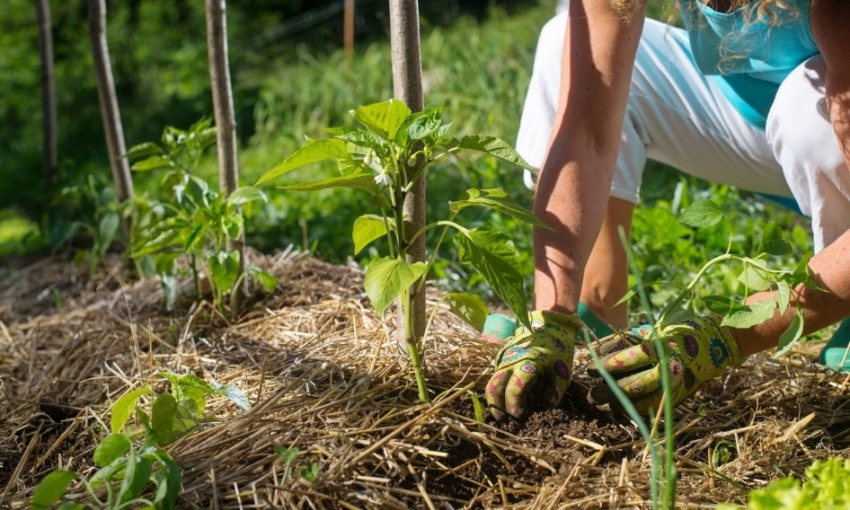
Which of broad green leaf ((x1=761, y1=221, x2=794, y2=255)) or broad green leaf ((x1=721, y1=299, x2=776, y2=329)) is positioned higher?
broad green leaf ((x1=761, y1=221, x2=794, y2=255))

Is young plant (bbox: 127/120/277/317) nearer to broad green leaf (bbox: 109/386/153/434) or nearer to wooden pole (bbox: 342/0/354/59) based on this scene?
broad green leaf (bbox: 109/386/153/434)

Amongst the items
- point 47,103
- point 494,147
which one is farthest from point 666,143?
point 47,103

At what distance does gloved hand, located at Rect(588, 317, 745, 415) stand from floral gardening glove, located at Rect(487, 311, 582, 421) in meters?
0.07

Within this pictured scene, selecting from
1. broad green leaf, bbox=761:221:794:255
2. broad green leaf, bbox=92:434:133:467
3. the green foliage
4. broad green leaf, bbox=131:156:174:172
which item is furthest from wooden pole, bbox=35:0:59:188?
the green foliage

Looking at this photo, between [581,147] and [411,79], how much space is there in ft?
1.19

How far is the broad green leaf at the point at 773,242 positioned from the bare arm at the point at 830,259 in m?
0.05

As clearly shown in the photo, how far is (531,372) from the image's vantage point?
1476 millimetres

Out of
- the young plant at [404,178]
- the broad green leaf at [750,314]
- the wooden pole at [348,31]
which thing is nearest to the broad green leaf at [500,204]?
the young plant at [404,178]

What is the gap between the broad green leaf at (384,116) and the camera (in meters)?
1.38

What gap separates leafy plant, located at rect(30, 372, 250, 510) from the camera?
3.98 feet

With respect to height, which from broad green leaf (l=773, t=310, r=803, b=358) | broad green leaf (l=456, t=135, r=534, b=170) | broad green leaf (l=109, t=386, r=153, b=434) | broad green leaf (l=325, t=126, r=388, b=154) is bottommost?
broad green leaf (l=109, t=386, r=153, b=434)

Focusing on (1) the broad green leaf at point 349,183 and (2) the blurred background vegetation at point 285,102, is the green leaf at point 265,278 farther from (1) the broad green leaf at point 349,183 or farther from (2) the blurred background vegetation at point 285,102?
(1) the broad green leaf at point 349,183

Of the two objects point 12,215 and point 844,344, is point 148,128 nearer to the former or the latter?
point 12,215

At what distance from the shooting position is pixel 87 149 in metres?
6.07
